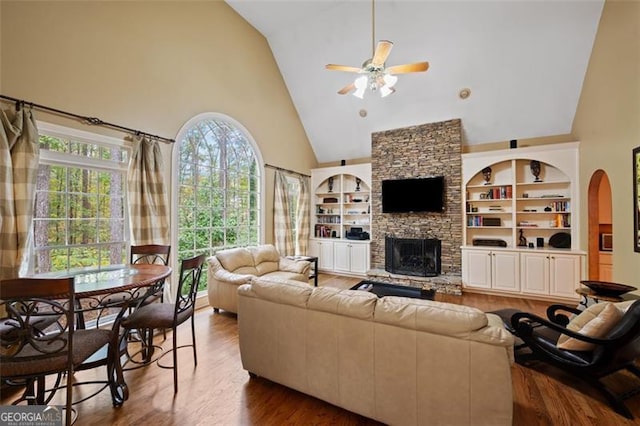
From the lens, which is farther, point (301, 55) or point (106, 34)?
point (301, 55)

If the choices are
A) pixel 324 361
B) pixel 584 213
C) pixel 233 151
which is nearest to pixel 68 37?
pixel 233 151

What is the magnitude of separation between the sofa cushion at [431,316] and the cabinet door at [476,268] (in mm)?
4059

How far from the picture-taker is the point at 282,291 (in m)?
2.09

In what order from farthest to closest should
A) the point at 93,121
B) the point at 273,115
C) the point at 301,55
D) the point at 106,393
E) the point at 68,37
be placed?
1. the point at 273,115
2. the point at 301,55
3. the point at 93,121
4. the point at 68,37
5. the point at 106,393

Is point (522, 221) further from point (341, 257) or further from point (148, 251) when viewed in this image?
point (148, 251)

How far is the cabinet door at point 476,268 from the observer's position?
497cm

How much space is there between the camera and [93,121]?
117 inches

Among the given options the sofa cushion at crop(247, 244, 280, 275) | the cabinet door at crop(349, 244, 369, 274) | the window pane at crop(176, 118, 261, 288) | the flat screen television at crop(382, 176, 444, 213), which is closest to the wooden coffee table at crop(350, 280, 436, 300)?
the sofa cushion at crop(247, 244, 280, 275)

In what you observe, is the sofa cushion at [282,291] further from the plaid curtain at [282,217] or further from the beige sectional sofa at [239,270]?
the plaid curtain at [282,217]

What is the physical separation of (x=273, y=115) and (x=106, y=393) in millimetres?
5226

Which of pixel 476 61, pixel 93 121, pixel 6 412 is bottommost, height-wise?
pixel 6 412

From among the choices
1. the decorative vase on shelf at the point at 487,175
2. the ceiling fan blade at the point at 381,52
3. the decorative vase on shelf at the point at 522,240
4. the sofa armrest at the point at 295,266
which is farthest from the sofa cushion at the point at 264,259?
the decorative vase on shelf at the point at 522,240

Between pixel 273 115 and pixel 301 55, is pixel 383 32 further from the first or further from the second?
pixel 273 115

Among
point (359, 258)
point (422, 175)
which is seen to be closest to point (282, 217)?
point (359, 258)
